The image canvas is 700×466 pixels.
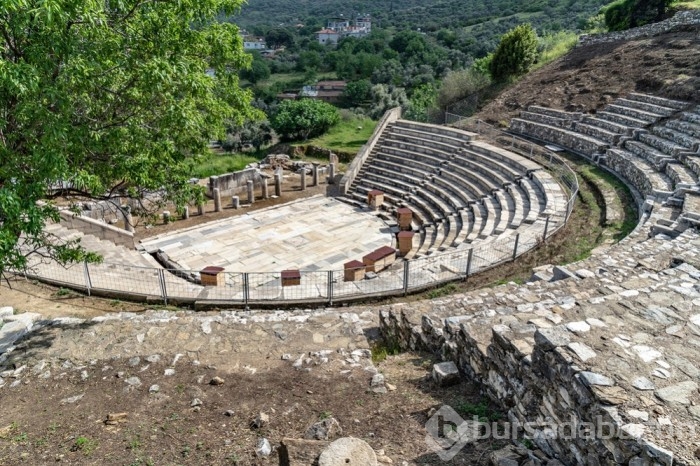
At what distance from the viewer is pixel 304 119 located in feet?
116

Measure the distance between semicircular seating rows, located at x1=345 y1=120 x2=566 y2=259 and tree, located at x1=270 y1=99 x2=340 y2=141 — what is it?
9.63 metres

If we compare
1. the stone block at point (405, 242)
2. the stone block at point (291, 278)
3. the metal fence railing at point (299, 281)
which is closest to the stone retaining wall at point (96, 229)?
the metal fence railing at point (299, 281)

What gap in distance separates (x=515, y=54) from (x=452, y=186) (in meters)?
14.0

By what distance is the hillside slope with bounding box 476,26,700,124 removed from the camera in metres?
22.8

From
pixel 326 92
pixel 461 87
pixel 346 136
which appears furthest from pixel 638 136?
pixel 326 92

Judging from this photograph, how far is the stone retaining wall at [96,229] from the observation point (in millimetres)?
16891

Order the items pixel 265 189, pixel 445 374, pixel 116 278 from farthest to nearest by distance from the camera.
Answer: pixel 265 189 < pixel 116 278 < pixel 445 374

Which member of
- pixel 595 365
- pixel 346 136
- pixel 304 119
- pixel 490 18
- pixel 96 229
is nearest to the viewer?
pixel 595 365

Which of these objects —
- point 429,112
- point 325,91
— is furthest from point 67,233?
Answer: point 325,91

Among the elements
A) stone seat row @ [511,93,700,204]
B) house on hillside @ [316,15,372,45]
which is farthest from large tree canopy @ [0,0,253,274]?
house on hillside @ [316,15,372,45]

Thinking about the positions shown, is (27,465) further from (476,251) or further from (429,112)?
(429,112)

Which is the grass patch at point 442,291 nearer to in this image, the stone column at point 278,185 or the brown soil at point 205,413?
the brown soil at point 205,413

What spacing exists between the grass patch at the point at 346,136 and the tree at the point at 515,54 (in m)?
10.3

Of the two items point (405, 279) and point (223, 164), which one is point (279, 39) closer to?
point (223, 164)
